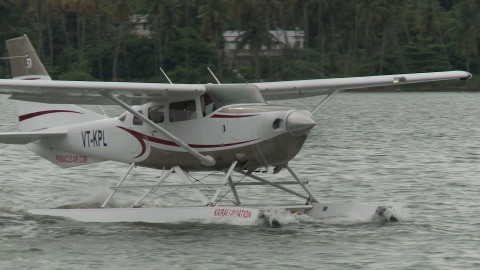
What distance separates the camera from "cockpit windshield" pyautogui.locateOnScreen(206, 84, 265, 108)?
1451cm

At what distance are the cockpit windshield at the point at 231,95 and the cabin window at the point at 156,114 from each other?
84cm

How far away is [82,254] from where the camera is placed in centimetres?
1290

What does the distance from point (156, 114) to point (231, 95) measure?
122 cm

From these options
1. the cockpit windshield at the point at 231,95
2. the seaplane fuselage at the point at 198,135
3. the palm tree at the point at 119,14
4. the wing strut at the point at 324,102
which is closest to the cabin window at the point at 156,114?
the seaplane fuselage at the point at 198,135

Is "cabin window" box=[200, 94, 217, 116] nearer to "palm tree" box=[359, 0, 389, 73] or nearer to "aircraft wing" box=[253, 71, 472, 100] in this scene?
"aircraft wing" box=[253, 71, 472, 100]

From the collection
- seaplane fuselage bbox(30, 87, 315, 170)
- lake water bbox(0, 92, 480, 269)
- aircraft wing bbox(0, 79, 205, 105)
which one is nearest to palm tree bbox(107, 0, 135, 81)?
lake water bbox(0, 92, 480, 269)

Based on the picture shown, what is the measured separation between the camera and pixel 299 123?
13555mm

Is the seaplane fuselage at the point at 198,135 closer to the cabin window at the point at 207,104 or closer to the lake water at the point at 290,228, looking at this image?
the cabin window at the point at 207,104

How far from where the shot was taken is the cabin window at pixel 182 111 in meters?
14.8

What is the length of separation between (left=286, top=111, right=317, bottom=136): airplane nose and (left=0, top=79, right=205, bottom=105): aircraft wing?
1450 mm

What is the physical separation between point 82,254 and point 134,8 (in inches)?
3039

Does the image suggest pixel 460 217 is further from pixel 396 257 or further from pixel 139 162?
pixel 139 162

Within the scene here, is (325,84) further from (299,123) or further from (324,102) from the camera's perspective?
(299,123)

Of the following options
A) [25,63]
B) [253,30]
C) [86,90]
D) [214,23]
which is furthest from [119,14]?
[86,90]
